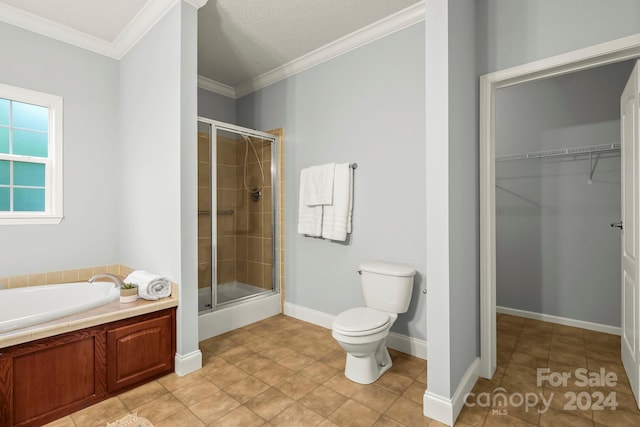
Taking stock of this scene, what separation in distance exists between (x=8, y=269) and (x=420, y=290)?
3.23 metres

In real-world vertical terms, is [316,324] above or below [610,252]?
below

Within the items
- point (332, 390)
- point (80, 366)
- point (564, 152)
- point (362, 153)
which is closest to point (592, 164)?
point (564, 152)

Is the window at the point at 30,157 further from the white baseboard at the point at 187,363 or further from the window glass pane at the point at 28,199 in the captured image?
the white baseboard at the point at 187,363

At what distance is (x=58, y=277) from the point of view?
271 cm

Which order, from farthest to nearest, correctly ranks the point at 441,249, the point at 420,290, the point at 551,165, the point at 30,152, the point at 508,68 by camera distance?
the point at 551,165, the point at 30,152, the point at 420,290, the point at 508,68, the point at 441,249

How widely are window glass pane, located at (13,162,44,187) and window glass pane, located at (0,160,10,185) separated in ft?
0.13

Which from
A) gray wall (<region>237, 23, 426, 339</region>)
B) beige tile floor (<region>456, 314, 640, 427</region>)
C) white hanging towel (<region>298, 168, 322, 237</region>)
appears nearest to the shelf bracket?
beige tile floor (<region>456, 314, 640, 427</region>)

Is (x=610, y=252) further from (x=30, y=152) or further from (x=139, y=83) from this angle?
(x=30, y=152)

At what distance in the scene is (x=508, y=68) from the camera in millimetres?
2027

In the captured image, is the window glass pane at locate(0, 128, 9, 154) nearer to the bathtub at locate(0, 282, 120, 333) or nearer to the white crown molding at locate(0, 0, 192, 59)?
the white crown molding at locate(0, 0, 192, 59)

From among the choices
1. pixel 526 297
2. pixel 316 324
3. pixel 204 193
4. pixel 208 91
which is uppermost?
pixel 208 91

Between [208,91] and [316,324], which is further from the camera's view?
[208,91]

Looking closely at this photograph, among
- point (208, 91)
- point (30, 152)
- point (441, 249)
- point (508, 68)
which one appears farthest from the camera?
point (208, 91)

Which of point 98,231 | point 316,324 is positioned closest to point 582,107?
point 316,324
